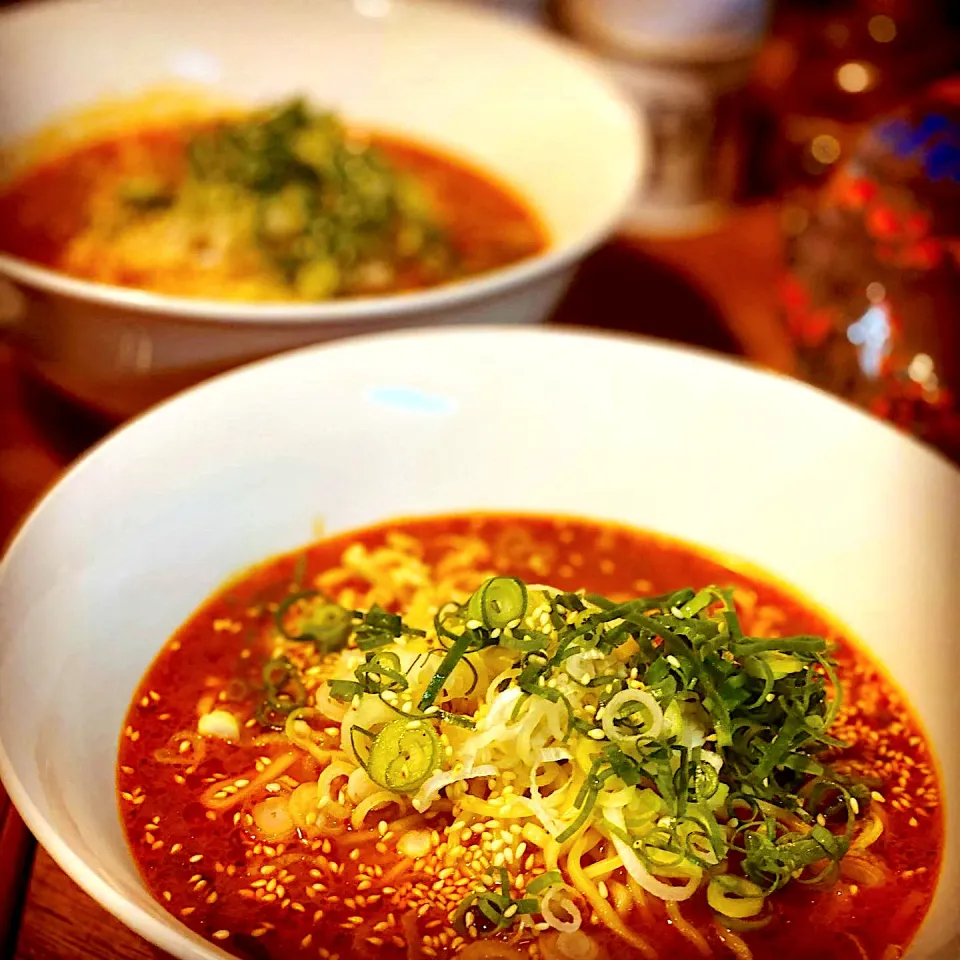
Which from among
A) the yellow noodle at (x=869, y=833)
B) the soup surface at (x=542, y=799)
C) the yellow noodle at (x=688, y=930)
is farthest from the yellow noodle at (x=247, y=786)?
the yellow noodle at (x=869, y=833)

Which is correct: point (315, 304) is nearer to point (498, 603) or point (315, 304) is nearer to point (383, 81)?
point (498, 603)

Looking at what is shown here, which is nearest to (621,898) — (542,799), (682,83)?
(542,799)

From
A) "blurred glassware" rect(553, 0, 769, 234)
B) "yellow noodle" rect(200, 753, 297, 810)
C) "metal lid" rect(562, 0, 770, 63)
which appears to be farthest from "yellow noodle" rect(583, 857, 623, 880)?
"metal lid" rect(562, 0, 770, 63)

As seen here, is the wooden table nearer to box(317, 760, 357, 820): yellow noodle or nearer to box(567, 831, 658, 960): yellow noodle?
box(317, 760, 357, 820): yellow noodle

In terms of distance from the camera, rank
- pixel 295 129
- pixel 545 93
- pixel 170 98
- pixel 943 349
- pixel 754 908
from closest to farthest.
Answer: pixel 754 908 < pixel 943 349 < pixel 295 129 < pixel 545 93 < pixel 170 98

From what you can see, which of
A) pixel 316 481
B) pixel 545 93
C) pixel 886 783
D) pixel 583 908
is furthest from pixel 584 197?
pixel 583 908

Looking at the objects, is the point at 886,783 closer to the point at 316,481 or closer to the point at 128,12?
the point at 316,481

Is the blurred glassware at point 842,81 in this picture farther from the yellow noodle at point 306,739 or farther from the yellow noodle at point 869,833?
the yellow noodle at point 306,739
